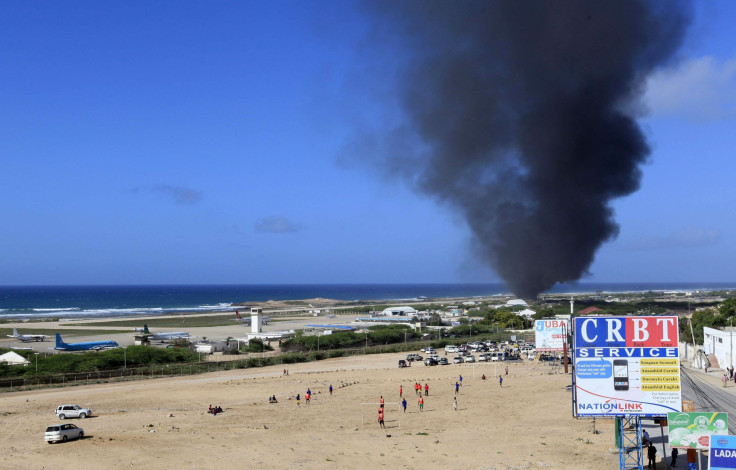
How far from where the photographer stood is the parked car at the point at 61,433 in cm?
2012

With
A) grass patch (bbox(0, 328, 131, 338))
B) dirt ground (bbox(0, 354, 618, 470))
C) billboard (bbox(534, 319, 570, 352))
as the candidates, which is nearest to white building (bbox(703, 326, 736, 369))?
billboard (bbox(534, 319, 570, 352))

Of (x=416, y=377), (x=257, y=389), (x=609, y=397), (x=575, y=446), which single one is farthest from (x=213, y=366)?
(x=609, y=397)

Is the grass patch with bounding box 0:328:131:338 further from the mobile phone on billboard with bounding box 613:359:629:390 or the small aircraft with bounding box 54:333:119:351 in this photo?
the mobile phone on billboard with bounding box 613:359:629:390

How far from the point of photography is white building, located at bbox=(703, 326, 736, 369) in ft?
110

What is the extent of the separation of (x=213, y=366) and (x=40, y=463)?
88.5 ft

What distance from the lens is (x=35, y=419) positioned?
25078 mm

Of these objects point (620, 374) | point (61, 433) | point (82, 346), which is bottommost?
point (82, 346)

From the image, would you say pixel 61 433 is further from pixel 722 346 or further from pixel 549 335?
pixel 722 346

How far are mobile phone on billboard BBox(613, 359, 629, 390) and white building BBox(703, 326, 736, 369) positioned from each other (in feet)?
76.3

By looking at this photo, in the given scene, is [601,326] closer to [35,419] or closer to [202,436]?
[202,436]

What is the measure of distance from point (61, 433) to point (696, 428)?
1819 centimetres

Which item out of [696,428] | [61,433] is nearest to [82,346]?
[61,433]

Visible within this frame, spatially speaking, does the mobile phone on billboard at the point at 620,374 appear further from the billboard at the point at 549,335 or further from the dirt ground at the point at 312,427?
the billboard at the point at 549,335

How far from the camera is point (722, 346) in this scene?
34.7m
